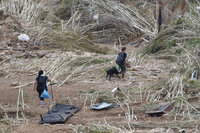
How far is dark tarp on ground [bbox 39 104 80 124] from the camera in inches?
257

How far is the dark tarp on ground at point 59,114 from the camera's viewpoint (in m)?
6.52

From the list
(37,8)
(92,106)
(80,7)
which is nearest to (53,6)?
(80,7)

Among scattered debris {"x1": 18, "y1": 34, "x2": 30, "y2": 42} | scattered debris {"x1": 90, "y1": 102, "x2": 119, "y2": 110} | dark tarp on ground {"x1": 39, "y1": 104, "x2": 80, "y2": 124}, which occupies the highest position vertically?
scattered debris {"x1": 18, "y1": 34, "x2": 30, "y2": 42}

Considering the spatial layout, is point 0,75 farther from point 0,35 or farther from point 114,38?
point 114,38

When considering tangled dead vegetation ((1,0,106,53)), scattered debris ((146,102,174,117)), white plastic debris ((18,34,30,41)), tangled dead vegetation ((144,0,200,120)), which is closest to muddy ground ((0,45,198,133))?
scattered debris ((146,102,174,117))

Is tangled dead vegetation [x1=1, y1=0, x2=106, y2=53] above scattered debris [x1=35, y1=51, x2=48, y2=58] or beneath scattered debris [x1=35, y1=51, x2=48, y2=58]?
above

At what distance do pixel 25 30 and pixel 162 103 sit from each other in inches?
275

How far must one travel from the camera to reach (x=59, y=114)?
684 cm

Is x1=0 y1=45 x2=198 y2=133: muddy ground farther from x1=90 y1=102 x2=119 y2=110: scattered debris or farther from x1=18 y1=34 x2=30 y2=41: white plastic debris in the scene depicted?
x1=18 y1=34 x2=30 y2=41: white plastic debris

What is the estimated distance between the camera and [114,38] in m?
15.7

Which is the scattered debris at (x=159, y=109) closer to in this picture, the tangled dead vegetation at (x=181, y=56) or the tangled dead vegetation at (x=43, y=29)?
the tangled dead vegetation at (x=181, y=56)

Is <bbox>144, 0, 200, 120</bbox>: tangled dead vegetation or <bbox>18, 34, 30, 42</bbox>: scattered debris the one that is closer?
<bbox>144, 0, 200, 120</bbox>: tangled dead vegetation

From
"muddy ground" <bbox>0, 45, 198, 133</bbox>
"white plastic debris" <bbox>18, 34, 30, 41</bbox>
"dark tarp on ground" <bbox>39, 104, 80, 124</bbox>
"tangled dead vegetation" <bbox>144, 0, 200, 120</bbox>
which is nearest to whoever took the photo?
"muddy ground" <bbox>0, 45, 198, 133</bbox>

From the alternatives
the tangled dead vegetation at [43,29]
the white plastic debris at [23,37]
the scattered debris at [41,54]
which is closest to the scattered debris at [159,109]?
the scattered debris at [41,54]
